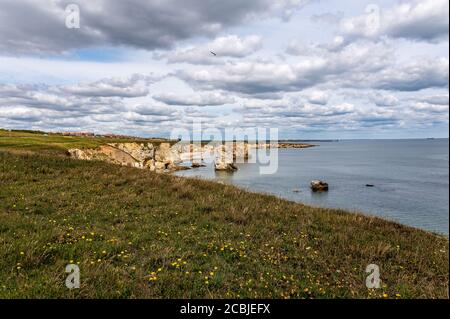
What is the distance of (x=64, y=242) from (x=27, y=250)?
42.9 inches

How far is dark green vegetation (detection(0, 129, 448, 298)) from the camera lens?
21.8 ft

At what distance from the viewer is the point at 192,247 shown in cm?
884

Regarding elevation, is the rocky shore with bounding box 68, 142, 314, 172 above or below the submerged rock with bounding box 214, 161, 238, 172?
above

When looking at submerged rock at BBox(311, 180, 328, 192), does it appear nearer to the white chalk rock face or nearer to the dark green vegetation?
the dark green vegetation
